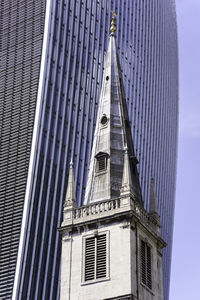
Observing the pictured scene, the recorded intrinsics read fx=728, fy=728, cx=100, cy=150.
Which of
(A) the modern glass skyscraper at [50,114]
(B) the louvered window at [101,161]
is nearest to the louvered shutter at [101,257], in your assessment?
(B) the louvered window at [101,161]

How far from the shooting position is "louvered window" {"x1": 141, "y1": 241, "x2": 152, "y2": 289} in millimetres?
49688

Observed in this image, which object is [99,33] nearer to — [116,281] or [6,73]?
[6,73]

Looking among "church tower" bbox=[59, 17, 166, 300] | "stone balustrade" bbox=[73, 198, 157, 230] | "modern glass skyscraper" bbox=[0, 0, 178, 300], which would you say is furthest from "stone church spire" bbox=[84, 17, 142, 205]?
"modern glass skyscraper" bbox=[0, 0, 178, 300]

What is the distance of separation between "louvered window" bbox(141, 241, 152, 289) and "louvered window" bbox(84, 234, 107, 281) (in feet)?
9.29

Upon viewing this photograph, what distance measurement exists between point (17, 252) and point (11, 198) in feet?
22.7

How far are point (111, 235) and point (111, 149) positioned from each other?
25.2 feet

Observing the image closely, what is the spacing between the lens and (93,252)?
49.7 metres

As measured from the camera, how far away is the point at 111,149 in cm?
5475

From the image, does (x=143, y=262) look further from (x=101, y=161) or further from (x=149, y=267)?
(x=101, y=161)

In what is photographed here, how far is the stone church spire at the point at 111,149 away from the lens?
53031mm

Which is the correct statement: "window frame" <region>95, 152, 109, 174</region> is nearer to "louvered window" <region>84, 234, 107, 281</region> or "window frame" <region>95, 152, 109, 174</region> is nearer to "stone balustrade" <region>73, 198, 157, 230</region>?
"stone balustrade" <region>73, 198, 157, 230</region>

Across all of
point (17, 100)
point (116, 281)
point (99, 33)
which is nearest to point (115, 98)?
point (116, 281)

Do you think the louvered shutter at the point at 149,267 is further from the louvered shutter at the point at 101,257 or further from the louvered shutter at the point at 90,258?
the louvered shutter at the point at 90,258

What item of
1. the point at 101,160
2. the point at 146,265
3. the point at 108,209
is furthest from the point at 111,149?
the point at 146,265
